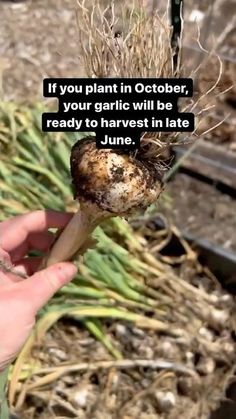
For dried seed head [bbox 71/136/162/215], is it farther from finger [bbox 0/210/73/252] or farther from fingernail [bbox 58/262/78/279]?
finger [bbox 0/210/73/252]

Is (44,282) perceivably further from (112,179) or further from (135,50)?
(135,50)

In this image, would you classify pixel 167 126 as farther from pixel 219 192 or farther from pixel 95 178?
pixel 219 192

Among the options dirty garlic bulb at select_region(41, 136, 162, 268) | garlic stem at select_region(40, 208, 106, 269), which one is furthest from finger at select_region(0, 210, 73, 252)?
dirty garlic bulb at select_region(41, 136, 162, 268)

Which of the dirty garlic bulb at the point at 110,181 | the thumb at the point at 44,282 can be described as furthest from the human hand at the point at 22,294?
the dirty garlic bulb at the point at 110,181

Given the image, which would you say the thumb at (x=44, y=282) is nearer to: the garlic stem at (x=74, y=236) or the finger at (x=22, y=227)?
the garlic stem at (x=74, y=236)

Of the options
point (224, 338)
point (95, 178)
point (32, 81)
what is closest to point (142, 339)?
point (224, 338)
